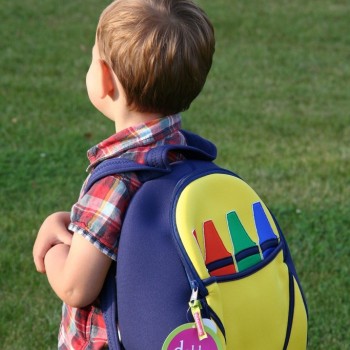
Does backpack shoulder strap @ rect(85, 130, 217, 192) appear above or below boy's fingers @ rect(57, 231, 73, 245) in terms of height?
above

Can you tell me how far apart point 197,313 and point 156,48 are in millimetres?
708

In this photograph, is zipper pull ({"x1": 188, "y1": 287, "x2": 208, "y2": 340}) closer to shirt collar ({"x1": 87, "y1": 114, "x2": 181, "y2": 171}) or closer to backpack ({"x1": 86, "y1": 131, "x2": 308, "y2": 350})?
backpack ({"x1": 86, "y1": 131, "x2": 308, "y2": 350})

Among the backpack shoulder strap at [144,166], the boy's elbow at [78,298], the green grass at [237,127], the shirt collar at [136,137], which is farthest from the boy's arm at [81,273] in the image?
the green grass at [237,127]

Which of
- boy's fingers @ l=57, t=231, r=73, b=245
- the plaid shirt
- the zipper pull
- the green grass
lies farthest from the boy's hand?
the green grass

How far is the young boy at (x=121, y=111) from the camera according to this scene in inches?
93.1

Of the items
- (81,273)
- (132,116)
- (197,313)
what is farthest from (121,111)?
(197,313)

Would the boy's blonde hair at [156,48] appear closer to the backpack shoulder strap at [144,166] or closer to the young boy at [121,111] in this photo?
the young boy at [121,111]

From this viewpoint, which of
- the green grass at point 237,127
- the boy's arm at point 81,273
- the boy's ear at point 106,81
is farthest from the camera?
the green grass at point 237,127

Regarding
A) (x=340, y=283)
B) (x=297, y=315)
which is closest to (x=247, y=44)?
(x=340, y=283)

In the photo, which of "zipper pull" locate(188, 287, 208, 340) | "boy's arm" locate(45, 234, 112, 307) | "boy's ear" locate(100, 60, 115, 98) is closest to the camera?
"zipper pull" locate(188, 287, 208, 340)

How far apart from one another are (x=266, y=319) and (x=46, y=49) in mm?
7051

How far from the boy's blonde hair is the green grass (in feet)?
6.33

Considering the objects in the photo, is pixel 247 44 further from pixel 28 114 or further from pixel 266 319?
pixel 266 319

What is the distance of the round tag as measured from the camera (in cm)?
226
